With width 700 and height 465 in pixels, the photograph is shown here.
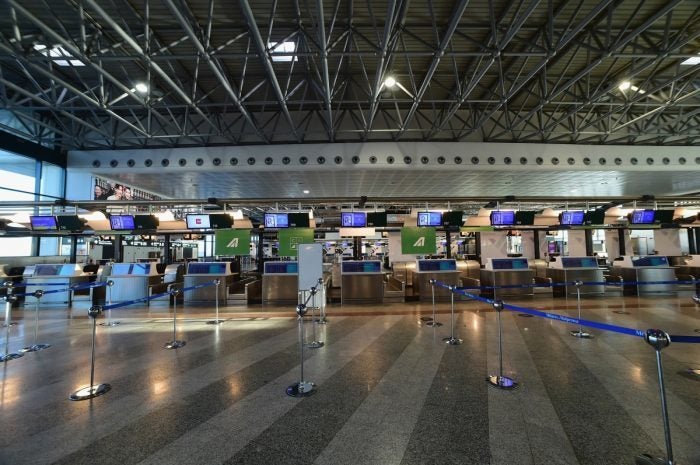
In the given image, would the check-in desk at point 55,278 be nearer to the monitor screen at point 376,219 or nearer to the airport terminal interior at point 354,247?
the airport terminal interior at point 354,247

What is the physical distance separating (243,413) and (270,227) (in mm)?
9049

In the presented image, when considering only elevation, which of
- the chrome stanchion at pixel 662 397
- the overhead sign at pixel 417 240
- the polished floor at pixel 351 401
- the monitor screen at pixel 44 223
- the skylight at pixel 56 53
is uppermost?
the skylight at pixel 56 53

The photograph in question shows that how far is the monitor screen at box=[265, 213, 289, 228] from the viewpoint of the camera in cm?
1205

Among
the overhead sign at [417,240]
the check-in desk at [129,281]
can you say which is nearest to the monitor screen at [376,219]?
the overhead sign at [417,240]

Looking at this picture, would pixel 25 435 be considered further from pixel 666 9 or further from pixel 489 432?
pixel 666 9

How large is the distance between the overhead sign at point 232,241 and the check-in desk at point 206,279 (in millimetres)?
521

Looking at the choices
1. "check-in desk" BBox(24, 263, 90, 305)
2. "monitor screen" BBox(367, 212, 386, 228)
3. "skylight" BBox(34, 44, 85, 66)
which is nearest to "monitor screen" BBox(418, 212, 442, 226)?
"monitor screen" BBox(367, 212, 386, 228)

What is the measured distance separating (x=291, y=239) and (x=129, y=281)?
5909mm

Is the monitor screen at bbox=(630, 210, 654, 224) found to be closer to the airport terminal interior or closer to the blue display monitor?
the airport terminal interior

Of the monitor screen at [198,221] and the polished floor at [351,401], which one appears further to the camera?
the monitor screen at [198,221]

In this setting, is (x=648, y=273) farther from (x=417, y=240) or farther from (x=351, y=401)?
(x=351, y=401)

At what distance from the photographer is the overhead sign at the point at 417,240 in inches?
470

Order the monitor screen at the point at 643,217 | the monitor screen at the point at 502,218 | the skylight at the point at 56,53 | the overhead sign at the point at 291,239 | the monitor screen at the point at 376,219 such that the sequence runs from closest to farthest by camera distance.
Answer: the skylight at the point at 56,53
the overhead sign at the point at 291,239
the monitor screen at the point at 376,219
the monitor screen at the point at 502,218
the monitor screen at the point at 643,217

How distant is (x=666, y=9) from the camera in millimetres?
7289
